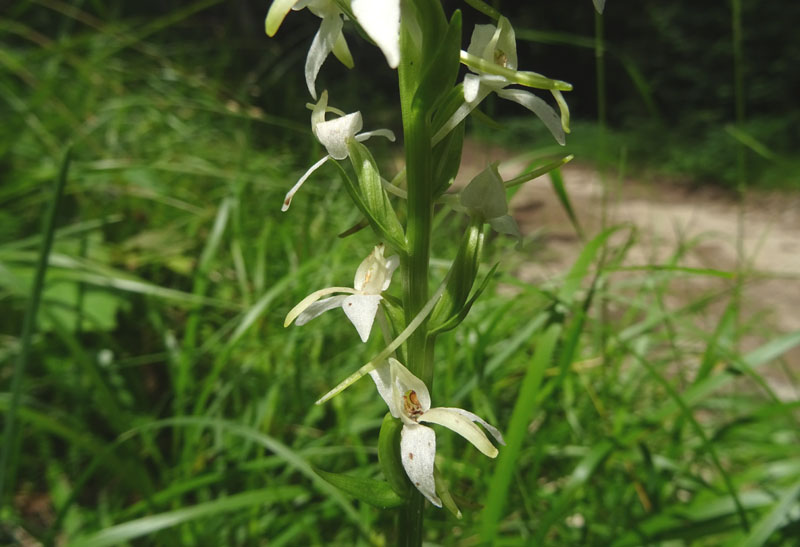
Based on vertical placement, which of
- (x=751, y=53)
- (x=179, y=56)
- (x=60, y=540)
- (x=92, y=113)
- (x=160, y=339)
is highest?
(x=751, y=53)

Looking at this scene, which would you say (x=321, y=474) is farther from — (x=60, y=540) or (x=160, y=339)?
(x=160, y=339)

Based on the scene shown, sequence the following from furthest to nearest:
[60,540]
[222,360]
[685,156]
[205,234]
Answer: [685,156]
[205,234]
[60,540]
[222,360]

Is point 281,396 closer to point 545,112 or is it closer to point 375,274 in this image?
point 375,274

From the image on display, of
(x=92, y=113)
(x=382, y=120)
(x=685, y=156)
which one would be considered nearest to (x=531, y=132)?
(x=685, y=156)

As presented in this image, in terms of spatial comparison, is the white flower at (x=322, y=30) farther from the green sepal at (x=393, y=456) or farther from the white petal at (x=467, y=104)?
the green sepal at (x=393, y=456)

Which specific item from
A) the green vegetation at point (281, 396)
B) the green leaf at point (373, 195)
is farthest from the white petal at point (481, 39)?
the green vegetation at point (281, 396)

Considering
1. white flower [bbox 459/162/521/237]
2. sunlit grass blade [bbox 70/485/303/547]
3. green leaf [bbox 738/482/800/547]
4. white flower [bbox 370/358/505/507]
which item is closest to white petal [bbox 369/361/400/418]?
white flower [bbox 370/358/505/507]

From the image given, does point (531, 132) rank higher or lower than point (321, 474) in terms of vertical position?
Result: higher

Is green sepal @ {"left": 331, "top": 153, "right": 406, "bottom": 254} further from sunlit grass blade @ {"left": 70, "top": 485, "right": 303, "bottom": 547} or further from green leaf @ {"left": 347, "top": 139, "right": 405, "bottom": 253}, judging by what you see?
sunlit grass blade @ {"left": 70, "top": 485, "right": 303, "bottom": 547}
